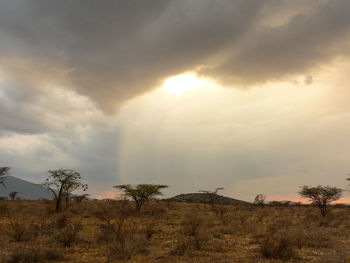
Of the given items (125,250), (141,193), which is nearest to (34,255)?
(125,250)

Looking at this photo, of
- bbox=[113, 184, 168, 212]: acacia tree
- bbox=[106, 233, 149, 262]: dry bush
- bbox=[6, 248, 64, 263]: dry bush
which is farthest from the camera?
bbox=[113, 184, 168, 212]: acacia tree

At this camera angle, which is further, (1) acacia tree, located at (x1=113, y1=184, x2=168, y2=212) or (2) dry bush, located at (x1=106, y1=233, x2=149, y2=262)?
Answer: (1) acacia tree, located at (x1=113, y1=184, x2=168, y2=212)

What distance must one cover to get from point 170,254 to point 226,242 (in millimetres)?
4634

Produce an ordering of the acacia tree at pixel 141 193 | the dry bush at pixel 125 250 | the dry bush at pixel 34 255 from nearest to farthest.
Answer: the dry bush at pixel 34 255, the dry bush at pixel 125 250, the acacia tree at pixel 141 193

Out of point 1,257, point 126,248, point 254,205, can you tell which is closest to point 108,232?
point 126,248

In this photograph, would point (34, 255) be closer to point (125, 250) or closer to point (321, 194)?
point (125, 250)

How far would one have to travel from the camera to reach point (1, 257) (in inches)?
424

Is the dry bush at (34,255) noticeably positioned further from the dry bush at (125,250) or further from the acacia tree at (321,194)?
the acacia tree at (321,194)

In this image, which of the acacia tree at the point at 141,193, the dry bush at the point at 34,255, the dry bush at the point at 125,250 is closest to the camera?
the dry bush at the point at 34,255

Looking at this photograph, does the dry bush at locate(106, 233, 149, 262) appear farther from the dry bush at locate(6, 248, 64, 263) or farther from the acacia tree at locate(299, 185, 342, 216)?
the acacia tree at locate(299, 185, 342, 216)

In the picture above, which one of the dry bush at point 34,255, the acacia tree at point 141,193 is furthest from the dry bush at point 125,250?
the acacia tree at point 141,193

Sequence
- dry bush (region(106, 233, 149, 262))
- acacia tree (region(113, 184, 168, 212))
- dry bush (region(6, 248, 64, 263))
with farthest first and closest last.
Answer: acacia tree (region(113, 184, 168, 212))
dry bush (region(106, 233, 149, 262))
dry bush (region(6, 248, 64, 263))

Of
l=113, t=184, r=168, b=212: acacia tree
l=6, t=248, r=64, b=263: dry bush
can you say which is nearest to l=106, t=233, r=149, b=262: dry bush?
l=6, t=248, r=64, b=263: dry bush

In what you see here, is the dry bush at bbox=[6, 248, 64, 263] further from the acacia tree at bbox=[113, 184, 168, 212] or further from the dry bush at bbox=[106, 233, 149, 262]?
the acacia tree at bbox=[113, 184, 168, 212]
